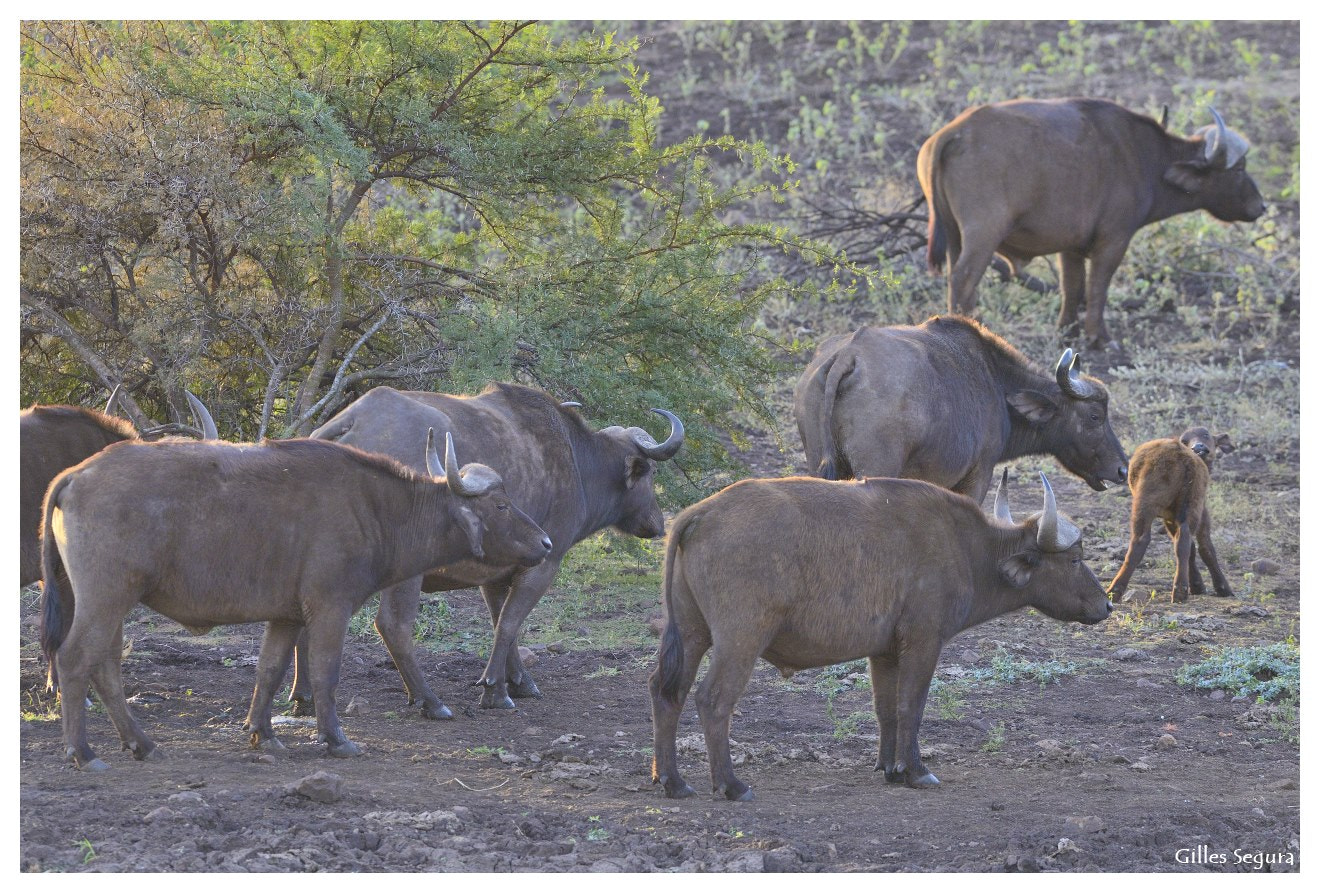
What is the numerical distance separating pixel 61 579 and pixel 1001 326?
12.0m

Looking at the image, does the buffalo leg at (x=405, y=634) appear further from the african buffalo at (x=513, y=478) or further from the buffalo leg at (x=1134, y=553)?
the buffalo leg at (x=1134, y=553)

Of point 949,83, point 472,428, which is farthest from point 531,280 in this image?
point 949,83

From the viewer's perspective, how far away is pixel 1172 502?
11.7 m

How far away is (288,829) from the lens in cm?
645

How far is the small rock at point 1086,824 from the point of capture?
706 cm

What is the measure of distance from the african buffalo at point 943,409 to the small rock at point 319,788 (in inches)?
184

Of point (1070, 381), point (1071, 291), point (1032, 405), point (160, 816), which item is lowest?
point (160, 816)

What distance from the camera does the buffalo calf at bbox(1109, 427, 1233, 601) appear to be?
38.0 feet

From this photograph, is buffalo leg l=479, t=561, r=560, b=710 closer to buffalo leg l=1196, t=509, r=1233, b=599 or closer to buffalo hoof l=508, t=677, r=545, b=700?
buffalo hoof l=508, t=677, r=545, b=700

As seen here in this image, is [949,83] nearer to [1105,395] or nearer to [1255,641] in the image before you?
[1105,395]

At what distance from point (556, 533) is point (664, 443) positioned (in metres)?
1.05

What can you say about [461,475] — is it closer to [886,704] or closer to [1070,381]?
[886,704]

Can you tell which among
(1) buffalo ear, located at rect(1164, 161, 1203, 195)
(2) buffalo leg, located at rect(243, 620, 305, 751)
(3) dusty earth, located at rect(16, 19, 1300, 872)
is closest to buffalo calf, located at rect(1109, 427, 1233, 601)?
(3) dusty earth, located at rect(16, 19, 1300, 872)

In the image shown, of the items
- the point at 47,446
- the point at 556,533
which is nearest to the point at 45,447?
the point at 47,446
